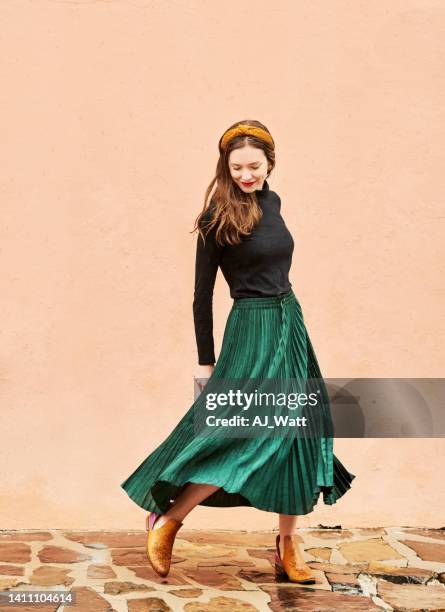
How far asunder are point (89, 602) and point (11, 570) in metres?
0.55

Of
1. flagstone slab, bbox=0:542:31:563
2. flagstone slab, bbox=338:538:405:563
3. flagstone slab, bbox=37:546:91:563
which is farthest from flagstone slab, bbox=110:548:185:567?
flagstone slab, bbox=338:538:405:563

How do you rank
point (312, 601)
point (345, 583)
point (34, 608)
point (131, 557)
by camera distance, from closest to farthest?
point (34, 608) < point (312, 601) < point (345, 583) < point (131, 557)

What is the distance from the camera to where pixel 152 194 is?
16.0ft

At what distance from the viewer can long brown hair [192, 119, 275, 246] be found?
3680mm

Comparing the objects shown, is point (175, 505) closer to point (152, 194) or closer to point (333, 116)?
point (152, 194)

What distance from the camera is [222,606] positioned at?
141 inches

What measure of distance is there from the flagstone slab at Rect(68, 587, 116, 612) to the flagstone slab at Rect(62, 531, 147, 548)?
0.77 m

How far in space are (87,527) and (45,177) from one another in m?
1.62

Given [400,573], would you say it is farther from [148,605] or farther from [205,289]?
[205,289]

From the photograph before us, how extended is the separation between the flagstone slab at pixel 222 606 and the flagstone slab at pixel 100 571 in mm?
458

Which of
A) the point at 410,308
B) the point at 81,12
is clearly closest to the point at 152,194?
A: the point at 81,12

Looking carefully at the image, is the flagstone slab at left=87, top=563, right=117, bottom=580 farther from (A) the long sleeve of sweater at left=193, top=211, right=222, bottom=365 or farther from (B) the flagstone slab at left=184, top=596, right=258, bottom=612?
(A) the long sleeve of sweater at left=193, top=211, right=222, bottom=365

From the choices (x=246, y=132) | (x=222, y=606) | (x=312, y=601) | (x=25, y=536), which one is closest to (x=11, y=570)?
(x=25, y=536)

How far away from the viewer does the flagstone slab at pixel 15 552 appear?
422cm
